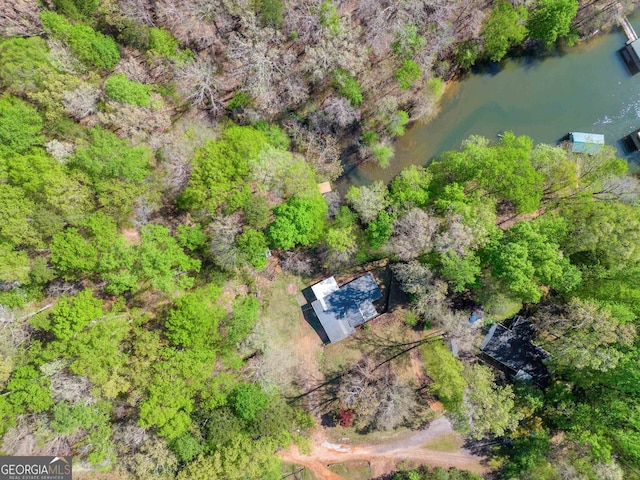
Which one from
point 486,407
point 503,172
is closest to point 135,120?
point 503,172

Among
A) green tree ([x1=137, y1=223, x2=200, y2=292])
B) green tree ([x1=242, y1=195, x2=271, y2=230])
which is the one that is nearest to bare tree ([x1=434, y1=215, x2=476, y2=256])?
green tree ([x1=242, y1=195, x2=271, y2=230])

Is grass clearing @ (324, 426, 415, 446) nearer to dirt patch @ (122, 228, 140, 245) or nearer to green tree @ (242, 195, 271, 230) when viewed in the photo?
green tree @ (242, 195, 271, 230)

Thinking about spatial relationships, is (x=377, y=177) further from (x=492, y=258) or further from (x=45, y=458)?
(x=45, y=458)

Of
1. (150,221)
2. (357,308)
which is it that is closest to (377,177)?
(357,308)

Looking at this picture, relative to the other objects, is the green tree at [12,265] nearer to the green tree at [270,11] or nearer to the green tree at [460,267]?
the green tree at [270,11]

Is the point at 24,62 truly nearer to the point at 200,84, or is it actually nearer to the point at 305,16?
the point at 200,84

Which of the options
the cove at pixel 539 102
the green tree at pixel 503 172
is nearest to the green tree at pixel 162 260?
the cove at pixel 539 102
